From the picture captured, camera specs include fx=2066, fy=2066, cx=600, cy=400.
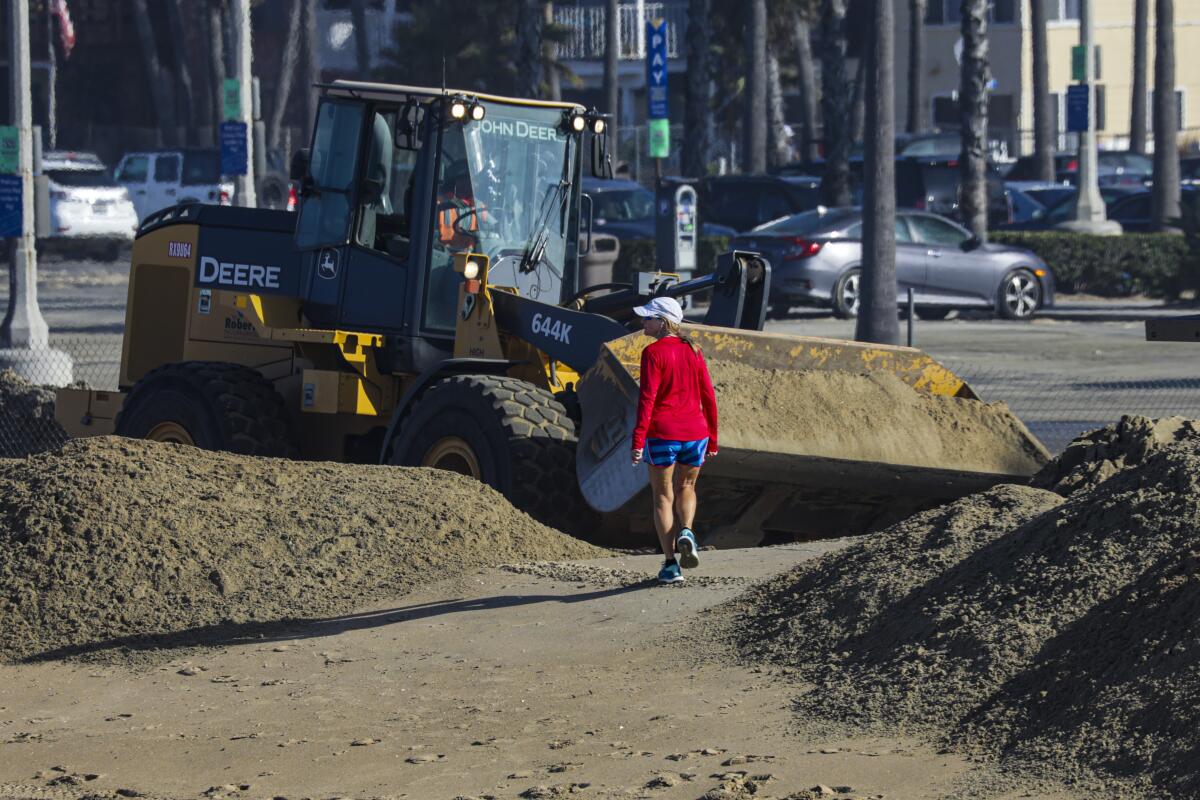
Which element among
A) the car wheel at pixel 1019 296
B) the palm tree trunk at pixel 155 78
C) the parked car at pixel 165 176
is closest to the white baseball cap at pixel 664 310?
the car wheel at pixel 1019 296

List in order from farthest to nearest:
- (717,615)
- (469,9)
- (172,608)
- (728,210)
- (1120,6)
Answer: (1120,6) → (469,9) → (728,210) → (172,608) → (717,615)

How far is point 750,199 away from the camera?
113ft

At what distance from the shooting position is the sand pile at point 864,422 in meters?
10.8

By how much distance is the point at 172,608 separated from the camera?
9.71 meters

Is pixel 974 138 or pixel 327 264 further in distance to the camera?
pixel 974 138

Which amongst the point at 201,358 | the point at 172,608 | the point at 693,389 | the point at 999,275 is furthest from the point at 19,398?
the point at 999,275

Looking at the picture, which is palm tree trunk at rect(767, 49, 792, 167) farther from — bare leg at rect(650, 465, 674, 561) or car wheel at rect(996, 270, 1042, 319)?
bare leg at rect(650, 465, 674, 561)

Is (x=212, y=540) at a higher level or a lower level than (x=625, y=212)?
lower

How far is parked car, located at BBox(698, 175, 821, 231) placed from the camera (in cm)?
3419

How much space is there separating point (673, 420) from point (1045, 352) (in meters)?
14.7

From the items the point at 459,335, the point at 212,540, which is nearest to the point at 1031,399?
the point at 459,335

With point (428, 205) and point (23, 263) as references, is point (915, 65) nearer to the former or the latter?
point (23, 263)

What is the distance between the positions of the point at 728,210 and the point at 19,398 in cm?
1955

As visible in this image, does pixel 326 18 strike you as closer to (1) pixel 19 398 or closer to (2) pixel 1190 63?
(2) pixel 1190 63
